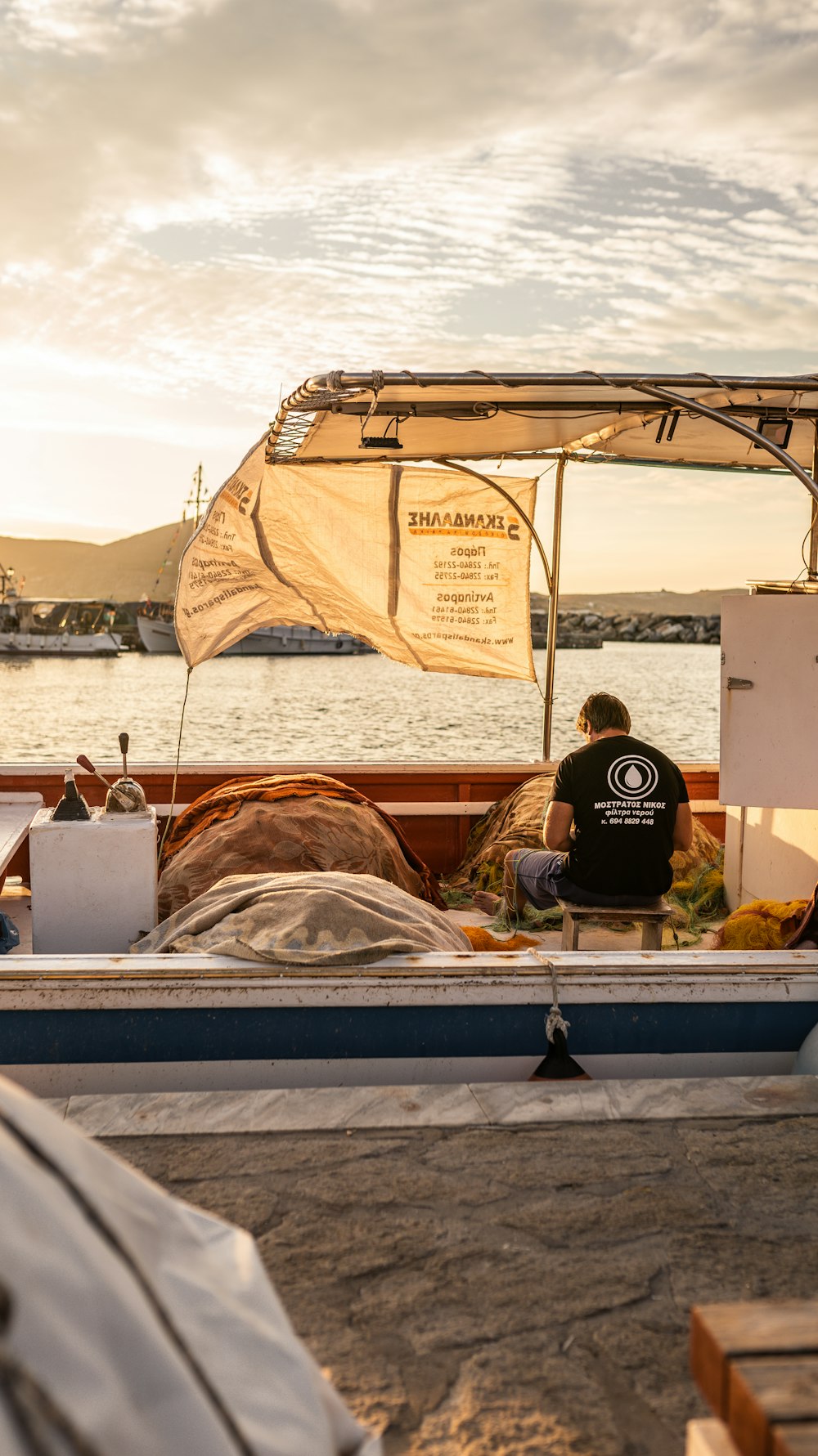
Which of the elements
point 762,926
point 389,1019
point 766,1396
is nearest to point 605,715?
point 762,926

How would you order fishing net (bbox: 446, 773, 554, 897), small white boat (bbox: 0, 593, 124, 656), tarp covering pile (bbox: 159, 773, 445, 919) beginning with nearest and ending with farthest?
tarp covering pile (bbox: 159, 773, 445, 919), fishing net (bbox: 446, 773, 554, 897), small white boat (bbox: 0, 593, 124, 656)

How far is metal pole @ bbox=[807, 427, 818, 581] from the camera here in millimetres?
5864

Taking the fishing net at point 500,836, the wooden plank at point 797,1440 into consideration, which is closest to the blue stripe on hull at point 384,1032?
the wooden plank at point 797,1440

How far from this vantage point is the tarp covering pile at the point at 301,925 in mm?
4109

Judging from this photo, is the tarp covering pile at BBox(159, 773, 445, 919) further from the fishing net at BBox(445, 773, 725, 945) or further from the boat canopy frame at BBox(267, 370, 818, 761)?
the boat canopy frame at BBox(267, 370, 818, 761)

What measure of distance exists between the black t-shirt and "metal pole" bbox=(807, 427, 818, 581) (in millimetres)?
1442

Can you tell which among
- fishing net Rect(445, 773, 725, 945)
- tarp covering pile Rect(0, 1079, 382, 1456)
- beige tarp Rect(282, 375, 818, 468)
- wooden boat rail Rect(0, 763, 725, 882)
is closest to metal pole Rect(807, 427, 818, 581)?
beige tarp Rect(282, 375, 818, 468)

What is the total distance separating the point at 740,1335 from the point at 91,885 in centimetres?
361

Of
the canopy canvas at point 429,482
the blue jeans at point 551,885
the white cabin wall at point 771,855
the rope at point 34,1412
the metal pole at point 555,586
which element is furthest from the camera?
the metal pole at point 555,586

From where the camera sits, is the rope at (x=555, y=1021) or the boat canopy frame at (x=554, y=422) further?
the boat canopy frame at (x=554, y=422)

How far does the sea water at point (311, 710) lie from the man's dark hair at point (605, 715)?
30.4 meters

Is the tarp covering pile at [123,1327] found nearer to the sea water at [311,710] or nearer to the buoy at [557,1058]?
the buoy at [557,1058]

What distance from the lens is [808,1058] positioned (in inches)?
163

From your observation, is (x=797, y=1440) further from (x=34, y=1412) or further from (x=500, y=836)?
(x=500, y=836)
